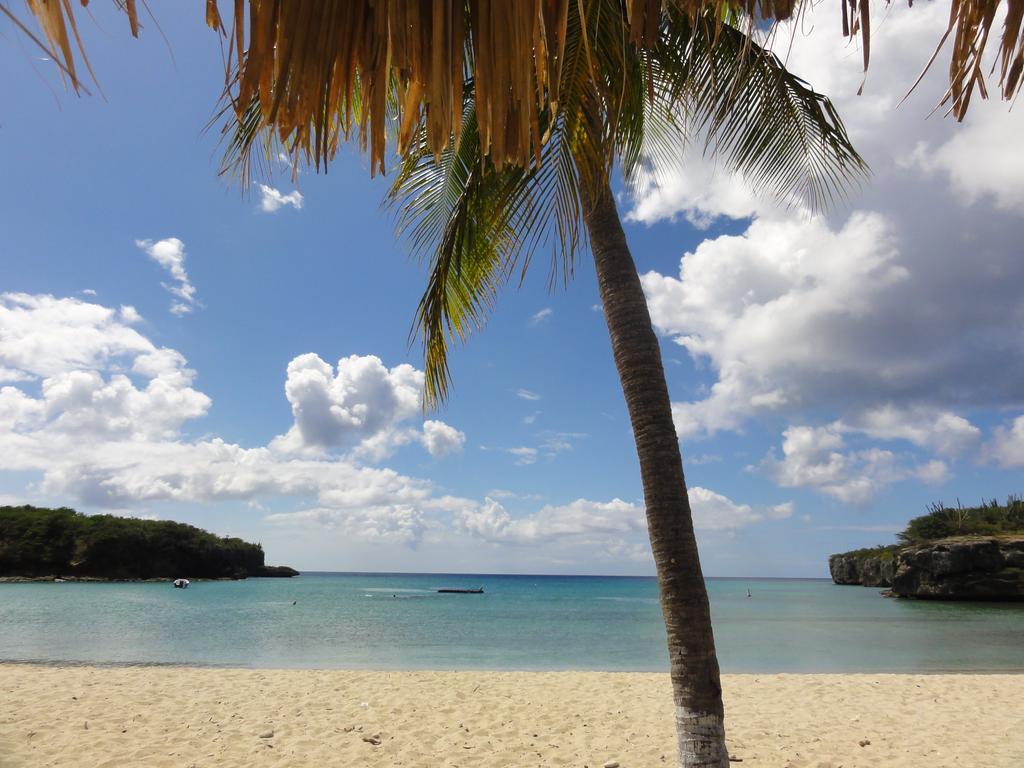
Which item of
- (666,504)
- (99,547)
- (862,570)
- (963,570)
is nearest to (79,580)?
(99,547)

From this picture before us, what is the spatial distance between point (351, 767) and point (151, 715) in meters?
3.15

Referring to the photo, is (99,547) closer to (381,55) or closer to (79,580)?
(79,580)

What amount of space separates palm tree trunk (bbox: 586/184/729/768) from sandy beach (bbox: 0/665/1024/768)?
2.78 meters

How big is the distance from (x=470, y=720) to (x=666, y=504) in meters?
5.02

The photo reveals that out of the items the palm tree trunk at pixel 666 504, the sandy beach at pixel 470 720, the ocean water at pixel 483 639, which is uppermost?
the palm tree trunk at pixel 666 504

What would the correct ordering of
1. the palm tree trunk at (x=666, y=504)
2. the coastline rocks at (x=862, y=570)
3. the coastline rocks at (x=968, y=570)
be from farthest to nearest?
1. the coastline rocks at (x=862, y=570)
2. the coastline rocks at (x=968, y=570)
3. the palm tree trunk at (x=666, y=504)

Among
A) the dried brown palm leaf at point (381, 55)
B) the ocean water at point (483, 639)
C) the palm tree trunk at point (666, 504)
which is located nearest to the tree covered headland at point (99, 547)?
the ocean water at point (483, 639)

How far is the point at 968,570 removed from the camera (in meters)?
37.9

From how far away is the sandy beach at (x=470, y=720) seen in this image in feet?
18.8

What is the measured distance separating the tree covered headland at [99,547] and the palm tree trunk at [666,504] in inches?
2779

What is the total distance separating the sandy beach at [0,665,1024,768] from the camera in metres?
5.74

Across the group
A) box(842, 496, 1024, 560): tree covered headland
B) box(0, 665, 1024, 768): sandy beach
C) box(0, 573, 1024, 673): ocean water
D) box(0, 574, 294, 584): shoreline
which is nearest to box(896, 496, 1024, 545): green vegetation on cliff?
box(842, 496, 1024, 560): tree covered headland

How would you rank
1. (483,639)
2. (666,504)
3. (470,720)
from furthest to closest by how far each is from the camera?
1. (483,639)
2. (470,720)
3. (666,504)

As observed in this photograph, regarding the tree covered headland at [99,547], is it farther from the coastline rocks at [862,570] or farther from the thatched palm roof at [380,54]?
the thatched palm roof at [380,54]
